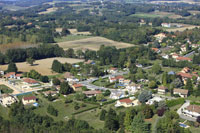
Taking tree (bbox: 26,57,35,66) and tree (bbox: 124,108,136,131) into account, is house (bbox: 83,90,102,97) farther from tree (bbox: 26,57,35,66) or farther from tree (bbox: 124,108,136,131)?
tree (bbox: 26,57,35,66)

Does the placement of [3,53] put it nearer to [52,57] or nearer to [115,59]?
[52,57]

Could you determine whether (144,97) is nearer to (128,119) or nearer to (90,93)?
(90,93)

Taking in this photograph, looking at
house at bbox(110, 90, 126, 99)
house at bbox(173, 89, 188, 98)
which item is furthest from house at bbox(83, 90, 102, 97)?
house at bbox(173, 89, 188, 98)

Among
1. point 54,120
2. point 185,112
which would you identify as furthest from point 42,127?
point 185,112

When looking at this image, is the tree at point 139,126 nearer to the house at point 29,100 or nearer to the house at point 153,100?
the house at point 153,100

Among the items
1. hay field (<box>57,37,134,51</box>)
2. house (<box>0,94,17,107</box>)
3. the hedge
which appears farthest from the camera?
hay field (<box>57,37,134,51</box>)

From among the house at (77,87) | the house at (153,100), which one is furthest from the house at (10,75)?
the house at (153,100)
